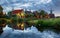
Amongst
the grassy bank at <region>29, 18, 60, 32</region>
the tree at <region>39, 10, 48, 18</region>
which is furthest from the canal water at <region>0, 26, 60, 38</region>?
the tree at <region>39, 10, 48, 18</region>

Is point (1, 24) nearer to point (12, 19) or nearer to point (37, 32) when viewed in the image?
point (12, 19)

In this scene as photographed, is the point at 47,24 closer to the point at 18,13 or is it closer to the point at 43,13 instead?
the point at 43,13

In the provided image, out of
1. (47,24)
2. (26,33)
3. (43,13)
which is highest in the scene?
(43,13)

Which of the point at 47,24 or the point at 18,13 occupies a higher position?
the point at 18,13

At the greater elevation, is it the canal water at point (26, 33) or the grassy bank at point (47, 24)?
the grassy bank at point (47, 24)

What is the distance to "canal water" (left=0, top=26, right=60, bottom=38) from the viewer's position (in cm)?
293

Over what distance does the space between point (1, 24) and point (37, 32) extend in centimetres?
57

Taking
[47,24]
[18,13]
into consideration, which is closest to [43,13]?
[47,24]

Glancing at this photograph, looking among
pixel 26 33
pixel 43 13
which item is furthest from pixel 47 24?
pixel 26 33

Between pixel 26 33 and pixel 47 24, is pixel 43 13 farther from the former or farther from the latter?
pixel 26 33

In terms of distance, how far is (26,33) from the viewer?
2945 millimetres

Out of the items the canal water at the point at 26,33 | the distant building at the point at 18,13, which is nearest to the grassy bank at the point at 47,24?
the canal water at the point at 26,33

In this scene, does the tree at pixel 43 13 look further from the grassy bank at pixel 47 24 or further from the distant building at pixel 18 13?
the distant building at pixel 18 13

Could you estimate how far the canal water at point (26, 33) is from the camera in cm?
293
